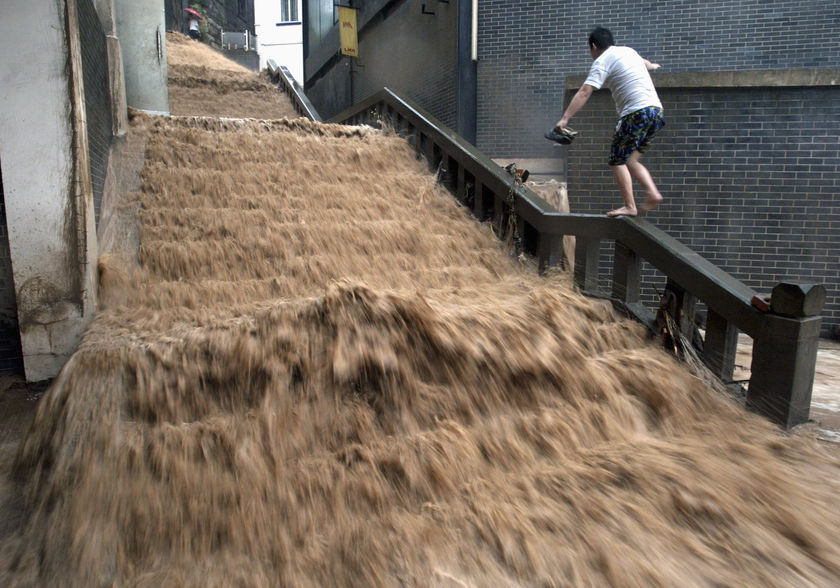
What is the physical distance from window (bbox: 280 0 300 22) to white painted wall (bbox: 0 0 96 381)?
33436mm

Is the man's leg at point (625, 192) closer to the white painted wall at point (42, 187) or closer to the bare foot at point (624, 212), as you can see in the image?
the bare foot at point (624, 212)

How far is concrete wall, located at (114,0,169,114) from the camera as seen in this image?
281 inches

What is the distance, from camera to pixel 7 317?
336 centimetres

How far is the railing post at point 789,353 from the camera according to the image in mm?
2977

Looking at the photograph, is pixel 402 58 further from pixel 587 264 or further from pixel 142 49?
pixel 587 264

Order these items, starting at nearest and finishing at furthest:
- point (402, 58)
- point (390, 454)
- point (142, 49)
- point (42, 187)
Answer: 1. point (390, 454)
2. point (42, 187)
3. point (142, 49)
4. point (402, 58)

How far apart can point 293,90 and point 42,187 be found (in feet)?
35.5

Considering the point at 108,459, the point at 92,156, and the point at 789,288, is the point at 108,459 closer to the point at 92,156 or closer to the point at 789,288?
the point at 92,156

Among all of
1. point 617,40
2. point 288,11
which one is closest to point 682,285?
point 617,40

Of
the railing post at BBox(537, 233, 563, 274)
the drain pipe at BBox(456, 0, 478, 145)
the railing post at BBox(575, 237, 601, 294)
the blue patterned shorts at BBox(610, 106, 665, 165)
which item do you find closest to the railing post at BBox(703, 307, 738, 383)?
the railing post at BBox(575, 237, 601, 294)

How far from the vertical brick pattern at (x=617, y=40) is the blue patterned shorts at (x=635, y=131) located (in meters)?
5.57

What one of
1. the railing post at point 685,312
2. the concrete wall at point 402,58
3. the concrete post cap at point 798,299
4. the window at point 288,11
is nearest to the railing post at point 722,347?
the railing post at point 685,312

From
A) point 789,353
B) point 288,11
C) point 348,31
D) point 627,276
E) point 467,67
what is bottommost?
point 789,353

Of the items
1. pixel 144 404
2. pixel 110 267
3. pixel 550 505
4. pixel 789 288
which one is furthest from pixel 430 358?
pixel 110 267
